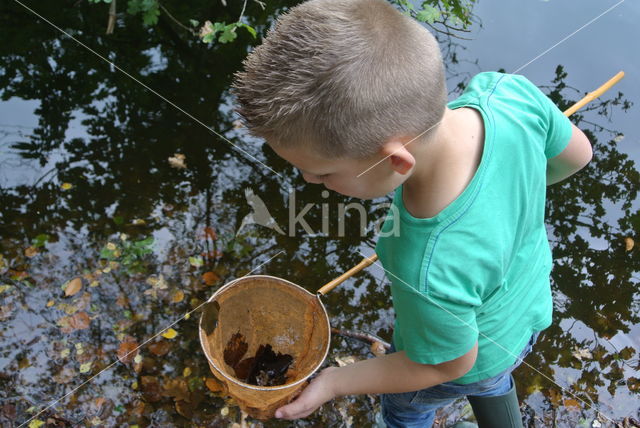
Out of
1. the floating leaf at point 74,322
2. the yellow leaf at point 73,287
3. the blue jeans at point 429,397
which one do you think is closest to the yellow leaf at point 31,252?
the yellow leaf at point 73,287

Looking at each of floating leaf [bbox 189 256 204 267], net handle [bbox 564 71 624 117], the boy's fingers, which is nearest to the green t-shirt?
the boy's fingers

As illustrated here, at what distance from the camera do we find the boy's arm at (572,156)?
162 centimetres

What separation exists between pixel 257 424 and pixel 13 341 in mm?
1252

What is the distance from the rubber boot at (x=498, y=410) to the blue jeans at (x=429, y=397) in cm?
3

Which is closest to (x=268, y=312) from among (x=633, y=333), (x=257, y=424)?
(x=257, y=424)

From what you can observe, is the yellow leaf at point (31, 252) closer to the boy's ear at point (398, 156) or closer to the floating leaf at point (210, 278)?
the floating leaf at point (210, 278)

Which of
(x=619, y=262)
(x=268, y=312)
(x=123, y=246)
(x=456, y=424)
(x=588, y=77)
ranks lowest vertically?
(x=123, y=246)

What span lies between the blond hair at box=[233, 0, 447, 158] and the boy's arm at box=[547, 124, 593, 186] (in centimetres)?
61

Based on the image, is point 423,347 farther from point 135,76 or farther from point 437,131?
point 135,76

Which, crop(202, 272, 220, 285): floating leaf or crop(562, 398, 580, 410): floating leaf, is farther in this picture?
crop(202, 272, 220, 285): floating leaf

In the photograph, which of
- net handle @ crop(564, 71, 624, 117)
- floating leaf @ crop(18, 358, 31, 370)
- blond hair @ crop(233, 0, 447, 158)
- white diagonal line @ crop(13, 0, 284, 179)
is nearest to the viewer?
blond hair @ crop(233, 0, 447, 158)

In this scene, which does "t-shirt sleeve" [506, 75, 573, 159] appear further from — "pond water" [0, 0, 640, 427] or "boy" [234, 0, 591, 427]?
"pond water" [0, 0, 640, 427]

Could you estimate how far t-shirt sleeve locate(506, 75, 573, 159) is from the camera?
148 cm

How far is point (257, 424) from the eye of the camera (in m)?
2.31
